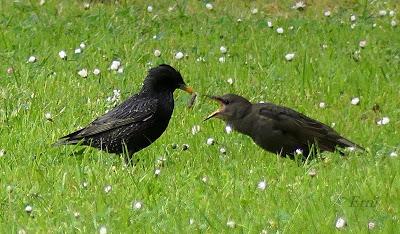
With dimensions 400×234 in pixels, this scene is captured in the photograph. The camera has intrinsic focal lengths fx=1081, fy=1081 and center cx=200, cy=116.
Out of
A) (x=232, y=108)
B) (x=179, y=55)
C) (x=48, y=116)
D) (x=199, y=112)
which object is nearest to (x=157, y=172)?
(x=232, y=108)

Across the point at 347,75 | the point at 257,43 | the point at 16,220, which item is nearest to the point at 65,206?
the point at 16,220

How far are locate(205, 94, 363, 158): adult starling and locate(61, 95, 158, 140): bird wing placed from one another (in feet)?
2.58

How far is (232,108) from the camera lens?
8.94m

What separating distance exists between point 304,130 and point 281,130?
0.22 m

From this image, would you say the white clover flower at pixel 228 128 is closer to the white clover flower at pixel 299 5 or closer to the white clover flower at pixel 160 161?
the white clover flower at pixel 160 161

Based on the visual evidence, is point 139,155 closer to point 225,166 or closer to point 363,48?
point 225,166

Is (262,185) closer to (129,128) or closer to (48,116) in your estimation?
(129,128)

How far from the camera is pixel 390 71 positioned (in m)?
11.6

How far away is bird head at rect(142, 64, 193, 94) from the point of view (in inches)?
344

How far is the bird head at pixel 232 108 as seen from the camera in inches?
350

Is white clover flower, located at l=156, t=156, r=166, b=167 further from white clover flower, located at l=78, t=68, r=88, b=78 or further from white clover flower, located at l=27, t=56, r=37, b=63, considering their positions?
white clover flower, located at l=27, t=56, r=37, b=63

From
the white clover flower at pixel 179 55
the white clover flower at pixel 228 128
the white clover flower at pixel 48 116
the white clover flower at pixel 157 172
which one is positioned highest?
the white clover flower at pixel 157 172

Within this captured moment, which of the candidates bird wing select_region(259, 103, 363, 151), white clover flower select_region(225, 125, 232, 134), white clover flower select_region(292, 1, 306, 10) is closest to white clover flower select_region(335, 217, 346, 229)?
bird wing select_region(259, 103, 363, 151)

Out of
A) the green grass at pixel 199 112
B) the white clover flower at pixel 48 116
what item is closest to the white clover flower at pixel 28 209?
the green grass at pixel 199 112
